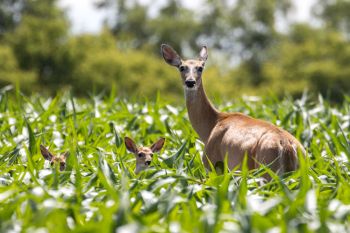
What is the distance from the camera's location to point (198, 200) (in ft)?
19.1

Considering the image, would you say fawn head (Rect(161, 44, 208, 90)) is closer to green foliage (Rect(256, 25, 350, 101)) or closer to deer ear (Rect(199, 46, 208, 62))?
deer ear (Rect(199, 46, 208, 62))

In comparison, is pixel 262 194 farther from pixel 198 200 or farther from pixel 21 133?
pixel 21 133

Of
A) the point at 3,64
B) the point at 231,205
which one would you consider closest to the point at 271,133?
the point at 231,205

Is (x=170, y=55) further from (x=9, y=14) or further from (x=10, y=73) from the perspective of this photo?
(x=9, y=14)

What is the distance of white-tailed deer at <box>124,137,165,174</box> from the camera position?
8011 millimetres

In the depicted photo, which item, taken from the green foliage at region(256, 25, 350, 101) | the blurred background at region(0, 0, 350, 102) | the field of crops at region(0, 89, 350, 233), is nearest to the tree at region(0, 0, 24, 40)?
the blurred background at region(0, 0, 350, 102)

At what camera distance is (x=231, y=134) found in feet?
26.3

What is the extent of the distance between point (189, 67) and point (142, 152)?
1.64 metres

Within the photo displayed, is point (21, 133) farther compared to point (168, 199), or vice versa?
point (21, 133)

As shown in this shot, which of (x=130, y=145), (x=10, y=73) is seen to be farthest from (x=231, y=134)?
(x=10, y=73)

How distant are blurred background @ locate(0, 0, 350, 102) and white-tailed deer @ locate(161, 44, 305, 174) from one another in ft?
108

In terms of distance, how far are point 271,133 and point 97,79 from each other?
5602cm

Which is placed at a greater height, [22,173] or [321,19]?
[22,173]

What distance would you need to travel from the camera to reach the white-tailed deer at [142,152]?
801 centimetres
